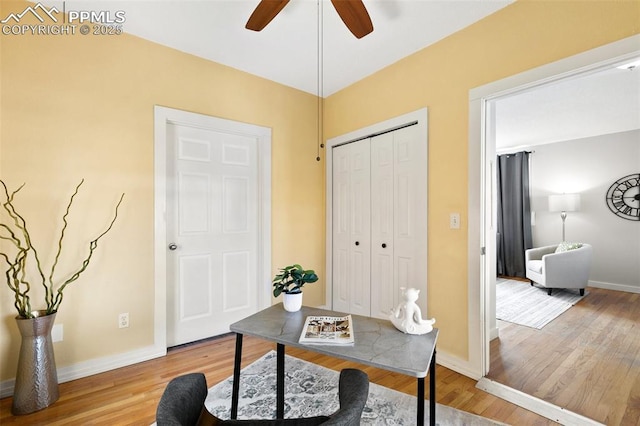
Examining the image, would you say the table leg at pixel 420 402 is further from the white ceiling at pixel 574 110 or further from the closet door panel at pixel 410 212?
the white ceiling at pixel 574 110

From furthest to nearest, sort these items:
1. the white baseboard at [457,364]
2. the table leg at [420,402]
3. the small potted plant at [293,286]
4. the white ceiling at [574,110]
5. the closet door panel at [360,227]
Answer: the closet door panel at [360,227], the white ceiling at [574,110], the white baseboard at [457,364], the small potted plant at [293,286], the table leg at [420,402]

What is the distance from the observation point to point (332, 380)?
2133mm

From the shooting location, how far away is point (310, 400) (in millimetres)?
1895

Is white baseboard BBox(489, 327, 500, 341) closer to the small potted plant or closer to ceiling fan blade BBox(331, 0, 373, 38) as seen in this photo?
the small potted plant

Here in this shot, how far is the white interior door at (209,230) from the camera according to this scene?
2662mm

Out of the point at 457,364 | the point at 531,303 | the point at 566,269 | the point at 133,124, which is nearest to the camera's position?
the point at 457,364

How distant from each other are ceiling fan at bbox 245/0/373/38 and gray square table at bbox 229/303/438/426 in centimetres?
163

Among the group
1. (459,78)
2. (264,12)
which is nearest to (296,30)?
(264,12)

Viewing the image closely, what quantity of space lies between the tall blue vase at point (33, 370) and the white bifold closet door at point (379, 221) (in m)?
2.48

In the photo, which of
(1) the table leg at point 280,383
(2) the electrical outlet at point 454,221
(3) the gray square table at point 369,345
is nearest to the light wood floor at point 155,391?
(3) the gray square table at point 369,345

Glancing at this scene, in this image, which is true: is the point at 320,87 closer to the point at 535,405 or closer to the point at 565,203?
the point at 535,405

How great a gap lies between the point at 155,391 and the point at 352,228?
86.3 inches

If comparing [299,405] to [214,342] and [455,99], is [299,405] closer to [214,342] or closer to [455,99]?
[214,342]

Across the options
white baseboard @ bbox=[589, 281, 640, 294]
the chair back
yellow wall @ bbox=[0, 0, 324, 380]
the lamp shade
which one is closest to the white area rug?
white baseboard @ bbox=[589, 281, 640, 294]
